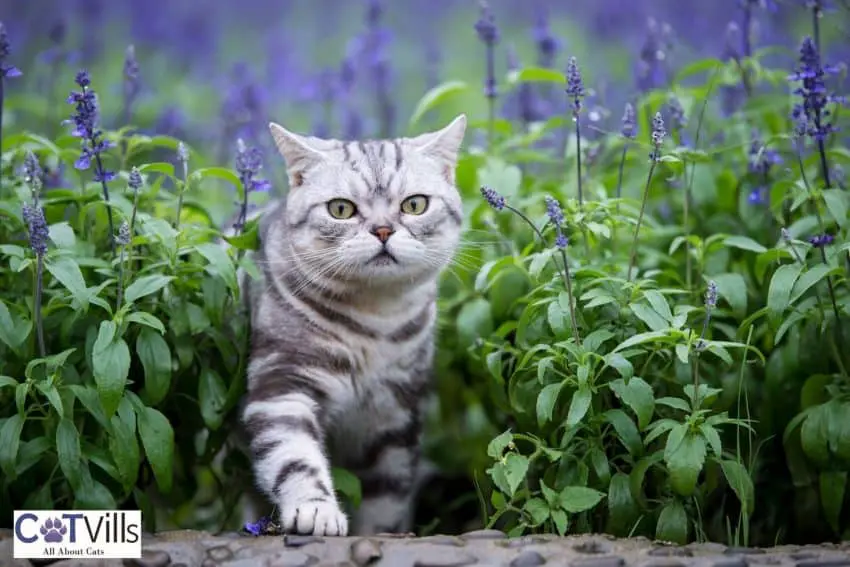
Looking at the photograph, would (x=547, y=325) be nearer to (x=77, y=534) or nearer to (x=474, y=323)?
(x=474, y=323)

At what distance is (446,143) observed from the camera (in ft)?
10.8

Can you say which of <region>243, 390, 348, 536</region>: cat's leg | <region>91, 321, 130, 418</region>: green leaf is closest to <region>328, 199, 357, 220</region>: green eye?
<region>243, 390, 348, 536</region>: cat's leg

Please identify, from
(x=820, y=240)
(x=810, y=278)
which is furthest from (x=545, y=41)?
(x=810, y=278)

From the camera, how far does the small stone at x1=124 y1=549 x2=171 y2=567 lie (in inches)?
100.0

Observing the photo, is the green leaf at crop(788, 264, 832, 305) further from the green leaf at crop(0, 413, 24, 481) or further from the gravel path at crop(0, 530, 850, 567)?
the green leaf at crop(0, 413, 24, 481)

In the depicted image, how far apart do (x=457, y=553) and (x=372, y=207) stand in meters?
1.03

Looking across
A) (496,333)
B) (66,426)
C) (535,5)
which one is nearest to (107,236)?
(66,426)

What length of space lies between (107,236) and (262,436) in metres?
0.86

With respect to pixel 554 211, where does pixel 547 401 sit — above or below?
below

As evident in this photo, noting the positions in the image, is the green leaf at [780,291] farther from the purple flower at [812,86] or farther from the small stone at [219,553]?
the small stone at [219,553]

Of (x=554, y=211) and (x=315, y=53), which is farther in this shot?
(x=315, y=53)

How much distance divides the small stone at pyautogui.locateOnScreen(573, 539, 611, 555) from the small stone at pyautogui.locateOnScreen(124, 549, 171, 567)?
96 cm

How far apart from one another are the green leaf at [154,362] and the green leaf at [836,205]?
1.89 meters

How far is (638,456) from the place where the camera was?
2.85m
